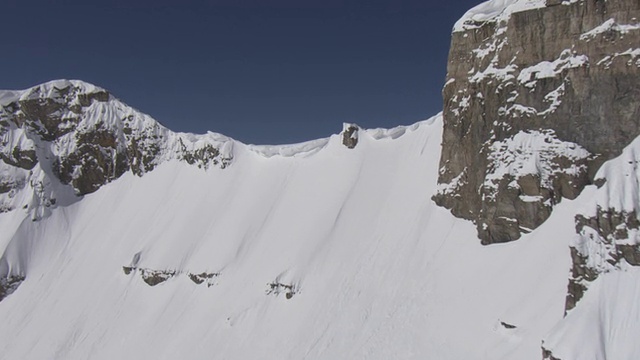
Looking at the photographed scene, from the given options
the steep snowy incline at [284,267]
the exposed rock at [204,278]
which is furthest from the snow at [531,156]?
the exposed rock at [204,278]

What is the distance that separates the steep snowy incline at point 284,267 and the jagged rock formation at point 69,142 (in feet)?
8.26

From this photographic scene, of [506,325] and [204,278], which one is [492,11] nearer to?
[506,325]

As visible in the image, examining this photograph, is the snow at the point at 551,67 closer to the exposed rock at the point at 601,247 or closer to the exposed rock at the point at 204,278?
the exposed rock at the point at 601,247

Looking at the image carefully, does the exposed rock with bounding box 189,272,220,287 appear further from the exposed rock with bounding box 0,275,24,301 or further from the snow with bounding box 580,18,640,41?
the snow with bounding box 580,18,640,41

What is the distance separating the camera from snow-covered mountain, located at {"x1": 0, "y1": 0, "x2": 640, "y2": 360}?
28812mm

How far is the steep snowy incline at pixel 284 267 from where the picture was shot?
32.1m

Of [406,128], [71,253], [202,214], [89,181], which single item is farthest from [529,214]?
[89,181]

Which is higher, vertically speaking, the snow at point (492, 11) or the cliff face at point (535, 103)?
the snow at point (492, 11)


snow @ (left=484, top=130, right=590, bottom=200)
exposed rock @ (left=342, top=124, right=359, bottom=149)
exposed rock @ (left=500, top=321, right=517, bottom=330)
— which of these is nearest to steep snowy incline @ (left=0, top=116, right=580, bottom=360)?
exposed rock @ (left=500, top=321, right=517, bottom=330)

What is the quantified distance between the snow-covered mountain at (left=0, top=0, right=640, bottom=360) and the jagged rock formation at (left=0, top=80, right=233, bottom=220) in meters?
0.22

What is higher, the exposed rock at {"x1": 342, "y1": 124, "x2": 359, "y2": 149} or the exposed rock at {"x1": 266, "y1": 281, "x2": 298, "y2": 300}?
the exposed rock at {"x1": 342, "y1": 124, "x2": 359, "y2": 149}

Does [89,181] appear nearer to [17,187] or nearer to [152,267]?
[17,187]

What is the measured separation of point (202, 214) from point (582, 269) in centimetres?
4409

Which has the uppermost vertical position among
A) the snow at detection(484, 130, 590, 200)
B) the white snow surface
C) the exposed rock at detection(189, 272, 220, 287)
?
the white snow surface
